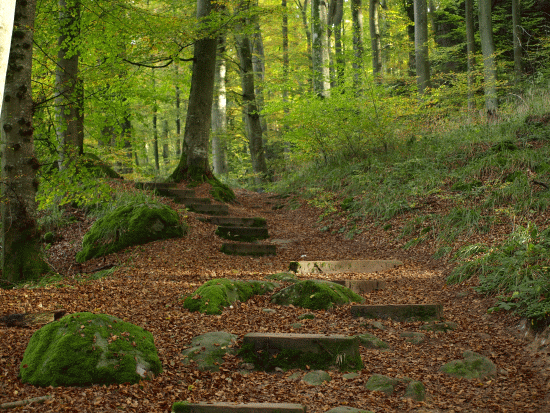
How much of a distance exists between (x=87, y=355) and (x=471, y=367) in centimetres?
288

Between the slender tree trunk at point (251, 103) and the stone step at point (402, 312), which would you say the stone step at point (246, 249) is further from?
the slender tree trunk at point (251, 103)

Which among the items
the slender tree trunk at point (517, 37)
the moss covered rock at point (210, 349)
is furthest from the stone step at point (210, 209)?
the slender tree trunk at point (517, 37)

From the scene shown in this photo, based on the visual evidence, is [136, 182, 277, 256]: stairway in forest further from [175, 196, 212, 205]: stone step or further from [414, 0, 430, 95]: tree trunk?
[414, 0, 430, 95]: tree trunk

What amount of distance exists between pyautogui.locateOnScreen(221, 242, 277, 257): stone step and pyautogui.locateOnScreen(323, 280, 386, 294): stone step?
2.48 metres

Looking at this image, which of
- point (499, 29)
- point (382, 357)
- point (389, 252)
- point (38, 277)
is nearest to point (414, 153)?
point (389, 252)

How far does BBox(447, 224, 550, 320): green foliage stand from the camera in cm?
421

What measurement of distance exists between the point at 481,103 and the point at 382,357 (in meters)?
13.5

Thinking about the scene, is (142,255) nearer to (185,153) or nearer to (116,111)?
(116,111)

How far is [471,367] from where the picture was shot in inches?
134

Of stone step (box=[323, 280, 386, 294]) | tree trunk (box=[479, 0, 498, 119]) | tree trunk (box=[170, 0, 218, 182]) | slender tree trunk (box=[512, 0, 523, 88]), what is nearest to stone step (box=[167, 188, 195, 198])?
tree trunk (box=[170, 0, 218, 182])

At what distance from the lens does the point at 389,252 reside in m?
7.61

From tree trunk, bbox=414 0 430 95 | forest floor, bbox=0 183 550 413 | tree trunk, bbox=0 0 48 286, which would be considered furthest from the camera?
tree trunk, bbox=414 0 430 95

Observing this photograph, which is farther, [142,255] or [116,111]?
[116,111]

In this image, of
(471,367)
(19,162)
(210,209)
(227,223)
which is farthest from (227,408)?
(210,209)
